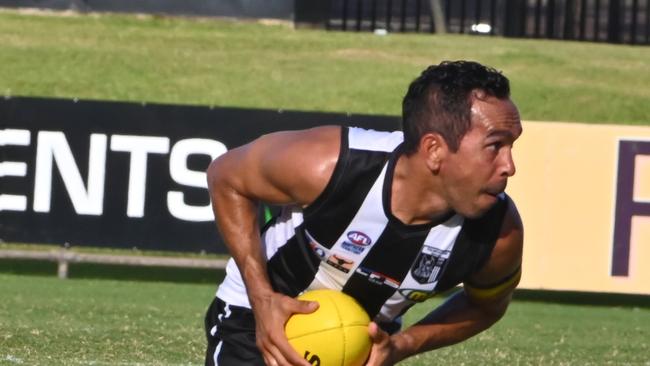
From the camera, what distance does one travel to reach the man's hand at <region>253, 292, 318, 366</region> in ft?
14.9

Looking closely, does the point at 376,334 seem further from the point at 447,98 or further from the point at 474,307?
the point at 447,98

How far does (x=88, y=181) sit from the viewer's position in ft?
40.5

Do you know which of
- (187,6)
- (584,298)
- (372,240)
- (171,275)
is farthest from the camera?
(187,6)

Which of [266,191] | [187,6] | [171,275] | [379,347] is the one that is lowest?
[171,275]

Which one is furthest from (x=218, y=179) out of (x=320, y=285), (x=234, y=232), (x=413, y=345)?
(x=413, y=345)

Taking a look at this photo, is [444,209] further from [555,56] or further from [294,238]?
[555,56]

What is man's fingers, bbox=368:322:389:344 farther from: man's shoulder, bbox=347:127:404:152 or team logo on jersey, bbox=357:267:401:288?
man's shoulder, bbox=347:127:404:152

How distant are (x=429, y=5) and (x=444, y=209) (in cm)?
2537

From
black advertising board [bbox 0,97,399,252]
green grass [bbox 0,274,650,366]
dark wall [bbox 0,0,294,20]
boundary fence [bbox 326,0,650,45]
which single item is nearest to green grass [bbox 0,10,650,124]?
dark wall [bbox 0,0,294,20]

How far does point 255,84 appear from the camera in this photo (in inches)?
907

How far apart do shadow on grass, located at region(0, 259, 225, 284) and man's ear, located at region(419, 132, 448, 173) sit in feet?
29.8

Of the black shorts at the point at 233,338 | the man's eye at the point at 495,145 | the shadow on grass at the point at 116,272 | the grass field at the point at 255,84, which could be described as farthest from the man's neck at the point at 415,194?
the shadow on grass at the point at 116,272

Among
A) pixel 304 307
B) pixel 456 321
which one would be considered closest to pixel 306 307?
pixel 304 307

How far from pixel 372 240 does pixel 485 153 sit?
1.68ft
